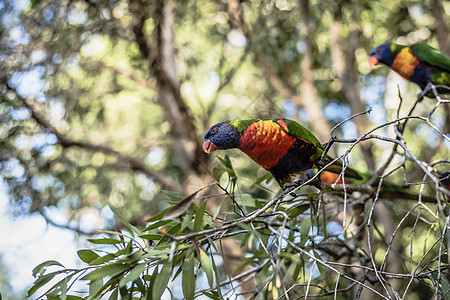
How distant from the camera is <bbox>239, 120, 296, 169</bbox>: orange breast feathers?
1.67 meters

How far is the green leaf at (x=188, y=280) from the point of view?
97cm

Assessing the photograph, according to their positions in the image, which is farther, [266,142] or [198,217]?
[266,142]

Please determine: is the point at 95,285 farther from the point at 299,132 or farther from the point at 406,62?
the point at 406,62

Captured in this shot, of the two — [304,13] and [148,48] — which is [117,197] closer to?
[148,48]

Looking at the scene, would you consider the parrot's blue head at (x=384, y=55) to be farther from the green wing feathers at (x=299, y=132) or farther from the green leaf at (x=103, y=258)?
the green leaf at (x=103, y=258)

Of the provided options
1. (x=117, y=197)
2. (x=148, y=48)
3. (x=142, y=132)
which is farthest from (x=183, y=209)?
(x=142, y=132)

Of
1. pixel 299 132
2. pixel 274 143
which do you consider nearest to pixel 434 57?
pixel 299 132

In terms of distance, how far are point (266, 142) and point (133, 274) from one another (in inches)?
33.7

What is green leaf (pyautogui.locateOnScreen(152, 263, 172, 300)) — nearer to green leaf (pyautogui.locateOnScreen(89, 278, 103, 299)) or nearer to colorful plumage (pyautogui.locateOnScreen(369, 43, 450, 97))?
green leaf (pyautogui.locateOnScreen(89, 278, 103, 299))

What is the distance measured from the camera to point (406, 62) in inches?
110

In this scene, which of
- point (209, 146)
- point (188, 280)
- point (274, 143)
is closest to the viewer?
point (188, 280)

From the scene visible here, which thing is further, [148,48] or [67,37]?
[148,48]

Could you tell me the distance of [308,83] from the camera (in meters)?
3.82

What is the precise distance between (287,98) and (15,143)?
254 centimetres
